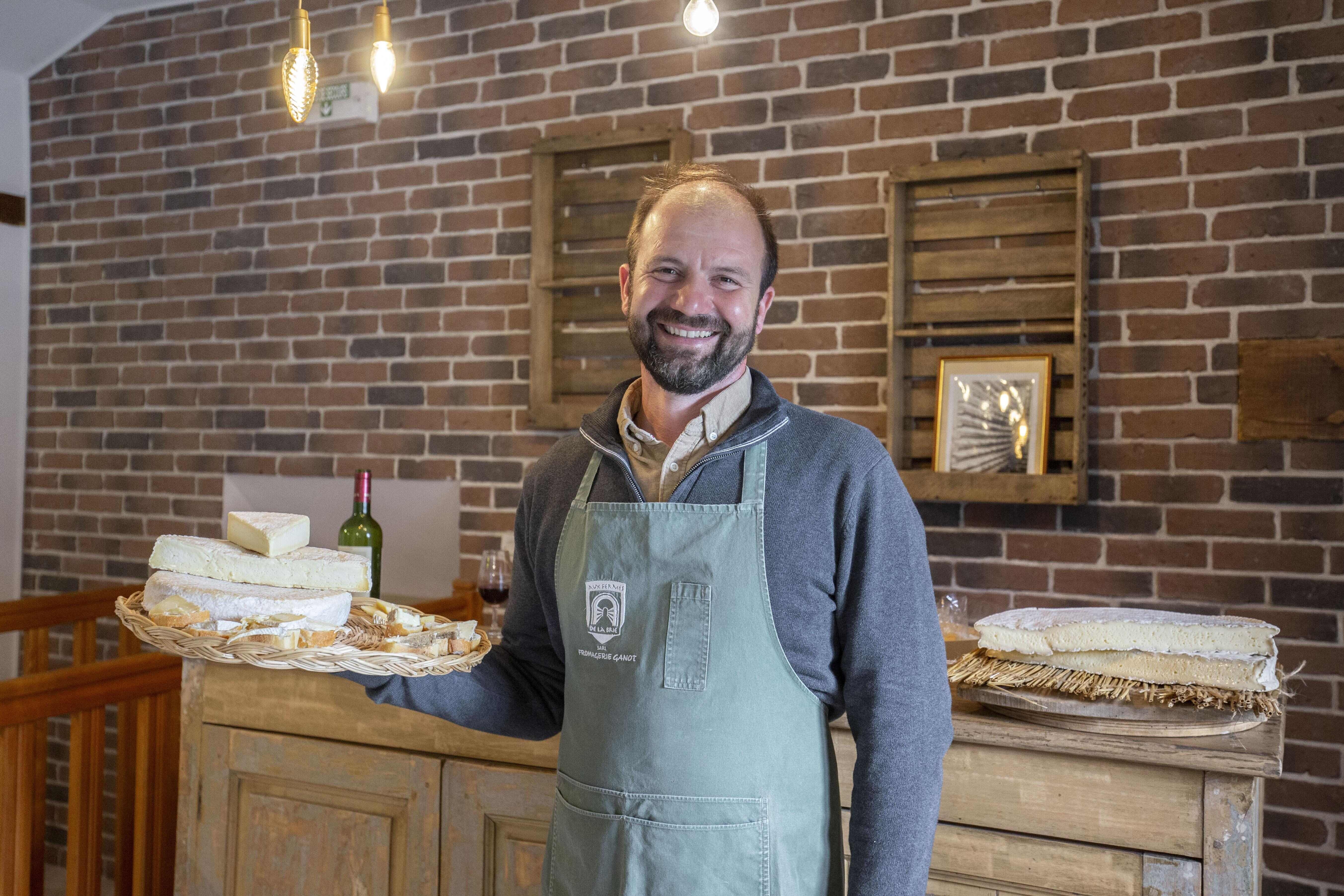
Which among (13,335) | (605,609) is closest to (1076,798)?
(605,609)

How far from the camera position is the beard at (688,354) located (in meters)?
1.47

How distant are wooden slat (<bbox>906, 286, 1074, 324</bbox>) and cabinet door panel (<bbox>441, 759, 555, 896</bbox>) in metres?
1.46

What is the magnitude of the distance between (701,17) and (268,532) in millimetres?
1274

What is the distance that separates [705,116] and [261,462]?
1.81 meters

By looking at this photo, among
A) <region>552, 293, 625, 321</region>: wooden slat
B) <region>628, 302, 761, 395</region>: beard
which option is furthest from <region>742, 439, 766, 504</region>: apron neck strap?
<region>552, 293, 625, 321</region>: wooden slat

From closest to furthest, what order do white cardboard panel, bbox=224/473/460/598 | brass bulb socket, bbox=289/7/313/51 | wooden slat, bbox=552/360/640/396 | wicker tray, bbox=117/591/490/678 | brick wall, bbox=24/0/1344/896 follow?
wicker tray, bbox=117/591/490/678
brass bulb socket, bbox=289/7/313/51
brick wall, bbox=24/0/1344/896
wooden slat, bbox=552/360/640/396
white cardboard panel, bbox=224/473/460/598

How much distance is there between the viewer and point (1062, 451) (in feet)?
8.38

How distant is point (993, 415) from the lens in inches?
103

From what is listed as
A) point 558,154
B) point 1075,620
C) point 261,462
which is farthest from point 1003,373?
point 261,462

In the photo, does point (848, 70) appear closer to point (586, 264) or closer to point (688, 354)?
point (586, 264)

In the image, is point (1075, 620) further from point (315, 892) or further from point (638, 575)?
point (315, 892)

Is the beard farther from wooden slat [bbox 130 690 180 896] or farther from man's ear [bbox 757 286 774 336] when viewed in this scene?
wooden slat [bbox 130 690 180 896]

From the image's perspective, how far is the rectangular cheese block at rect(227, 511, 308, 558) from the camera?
162 cm

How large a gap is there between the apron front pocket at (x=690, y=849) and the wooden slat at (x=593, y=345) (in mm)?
1790
